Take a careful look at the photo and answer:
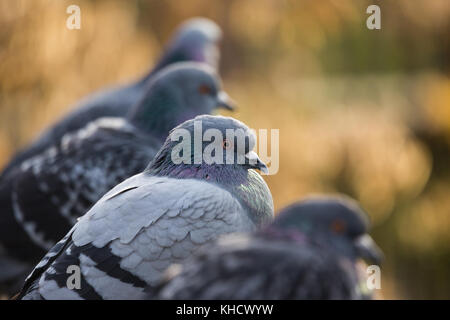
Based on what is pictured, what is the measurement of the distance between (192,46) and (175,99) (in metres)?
1.76

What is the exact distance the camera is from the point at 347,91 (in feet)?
30.7

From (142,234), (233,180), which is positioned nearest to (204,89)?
(233,180)

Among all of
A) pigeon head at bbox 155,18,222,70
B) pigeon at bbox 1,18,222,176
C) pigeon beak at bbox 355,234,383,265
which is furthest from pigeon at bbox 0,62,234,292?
pigeon beak at bbox 355,234,383,265

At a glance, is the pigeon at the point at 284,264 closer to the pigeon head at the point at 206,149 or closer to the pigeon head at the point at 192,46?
the pigeon head at the point at 206,149

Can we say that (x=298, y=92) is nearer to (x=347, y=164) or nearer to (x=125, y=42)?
(x=347, y=164)

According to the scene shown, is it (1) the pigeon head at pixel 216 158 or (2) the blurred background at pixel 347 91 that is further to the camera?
(2) the blurred background at pixel 347 91

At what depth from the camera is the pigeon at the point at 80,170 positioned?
12.6ft

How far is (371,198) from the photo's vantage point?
9.38 meters

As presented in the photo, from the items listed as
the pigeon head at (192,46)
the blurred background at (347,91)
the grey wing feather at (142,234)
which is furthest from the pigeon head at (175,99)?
the blurred background at (347,91)

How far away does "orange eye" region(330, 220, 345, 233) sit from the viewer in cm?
225

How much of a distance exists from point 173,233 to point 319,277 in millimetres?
637

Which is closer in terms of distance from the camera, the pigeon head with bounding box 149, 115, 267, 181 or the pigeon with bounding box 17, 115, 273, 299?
the pigeon with bounding box 17, 115, 273, 299

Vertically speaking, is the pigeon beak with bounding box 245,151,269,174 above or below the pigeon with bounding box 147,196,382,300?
above

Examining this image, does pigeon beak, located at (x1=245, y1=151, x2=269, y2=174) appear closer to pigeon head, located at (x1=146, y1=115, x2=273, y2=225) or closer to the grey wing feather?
pigeon head, located at (x1=146, y1=115, x2=273, y2=225)
